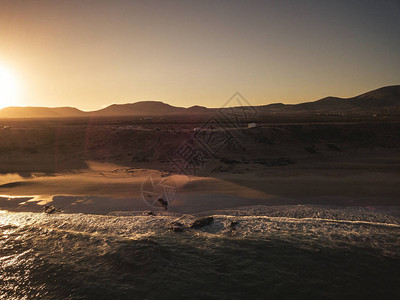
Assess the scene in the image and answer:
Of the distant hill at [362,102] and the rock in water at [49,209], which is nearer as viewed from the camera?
the rock in water at [49,209]

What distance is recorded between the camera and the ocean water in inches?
236

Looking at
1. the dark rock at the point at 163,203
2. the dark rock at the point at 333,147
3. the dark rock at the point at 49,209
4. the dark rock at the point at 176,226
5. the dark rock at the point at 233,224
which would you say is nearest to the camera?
the dark rock at the point at 176,226

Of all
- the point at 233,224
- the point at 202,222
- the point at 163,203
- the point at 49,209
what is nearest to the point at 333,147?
the point at 233,224

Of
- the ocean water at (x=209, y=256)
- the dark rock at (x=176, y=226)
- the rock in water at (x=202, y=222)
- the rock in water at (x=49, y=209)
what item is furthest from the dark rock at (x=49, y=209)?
the rock in water at (x=202, y=222)

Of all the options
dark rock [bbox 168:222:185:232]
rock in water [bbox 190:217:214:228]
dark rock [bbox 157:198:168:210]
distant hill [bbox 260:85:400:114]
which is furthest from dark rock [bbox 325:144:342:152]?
distant hill [bbox 260:85:400:114]

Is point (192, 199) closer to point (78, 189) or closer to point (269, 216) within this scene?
point (269, 216)

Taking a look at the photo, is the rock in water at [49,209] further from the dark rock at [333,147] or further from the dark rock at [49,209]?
the dark rock at [333,147]

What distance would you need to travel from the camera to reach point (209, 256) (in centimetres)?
Answer: 729

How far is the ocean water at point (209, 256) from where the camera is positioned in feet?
19.7

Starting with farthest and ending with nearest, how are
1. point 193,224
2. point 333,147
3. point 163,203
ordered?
point 333,147
point 163,203
point 193,224

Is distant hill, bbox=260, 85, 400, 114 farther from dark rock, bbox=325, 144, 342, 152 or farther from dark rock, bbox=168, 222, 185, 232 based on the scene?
dark rock, bbox=168, 222, 185, 232

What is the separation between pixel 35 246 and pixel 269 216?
8.99 meters

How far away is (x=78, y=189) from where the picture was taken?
14.0 meters

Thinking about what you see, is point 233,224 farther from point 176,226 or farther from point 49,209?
point 49,209
